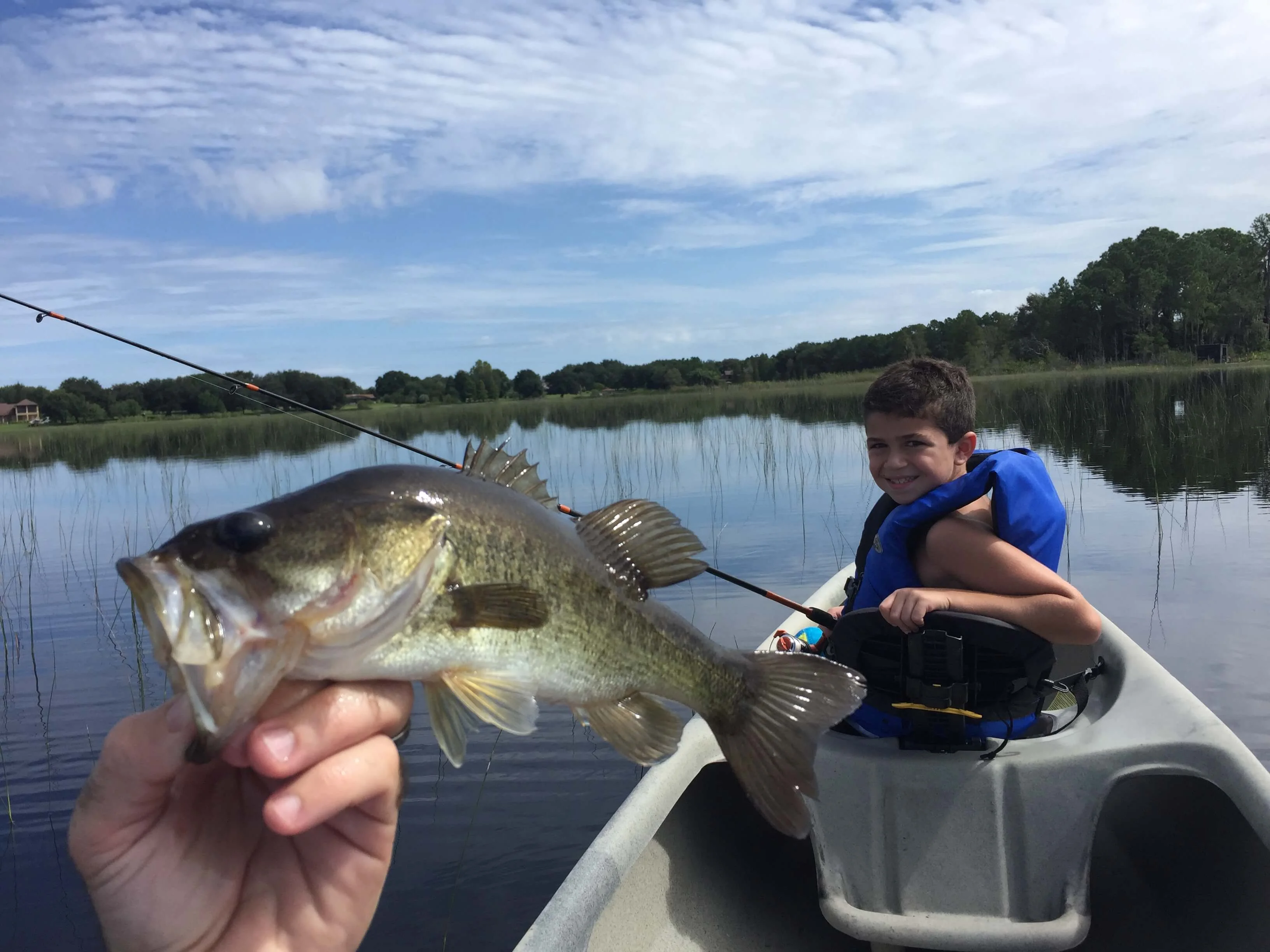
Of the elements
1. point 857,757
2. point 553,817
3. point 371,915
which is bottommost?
point 553,817

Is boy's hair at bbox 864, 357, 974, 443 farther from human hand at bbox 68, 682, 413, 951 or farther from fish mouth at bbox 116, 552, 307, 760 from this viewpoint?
fish mouth at bbox 116, 552, 307, 760

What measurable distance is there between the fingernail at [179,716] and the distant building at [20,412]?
6187 cm

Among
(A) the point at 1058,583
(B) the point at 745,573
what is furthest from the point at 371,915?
(B) the point at 745,573

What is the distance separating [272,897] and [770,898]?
2.95m

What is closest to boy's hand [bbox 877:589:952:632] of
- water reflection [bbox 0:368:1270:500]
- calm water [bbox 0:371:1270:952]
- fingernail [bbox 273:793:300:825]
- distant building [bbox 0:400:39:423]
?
fingernail [bbox 273:793:300:825]

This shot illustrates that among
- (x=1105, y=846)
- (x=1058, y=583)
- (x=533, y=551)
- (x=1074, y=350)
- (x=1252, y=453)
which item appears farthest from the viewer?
(x=1074, y=350)

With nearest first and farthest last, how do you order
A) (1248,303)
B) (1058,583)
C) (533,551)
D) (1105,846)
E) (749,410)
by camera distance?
(533,551)
(1058,583)
(1105,846)
(749,410)
(1248,303)

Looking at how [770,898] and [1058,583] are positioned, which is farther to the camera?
[770,898]

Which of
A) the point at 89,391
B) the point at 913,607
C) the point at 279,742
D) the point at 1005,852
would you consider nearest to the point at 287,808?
the point at 279,742

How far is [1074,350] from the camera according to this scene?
6925 cm

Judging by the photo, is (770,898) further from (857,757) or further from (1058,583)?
(1058,583)

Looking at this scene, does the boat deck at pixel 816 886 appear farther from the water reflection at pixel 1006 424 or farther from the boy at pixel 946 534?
the water reflection at pixel 1006 424

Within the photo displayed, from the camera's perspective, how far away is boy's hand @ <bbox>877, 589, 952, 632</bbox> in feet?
9.97

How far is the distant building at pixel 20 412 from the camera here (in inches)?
2130
